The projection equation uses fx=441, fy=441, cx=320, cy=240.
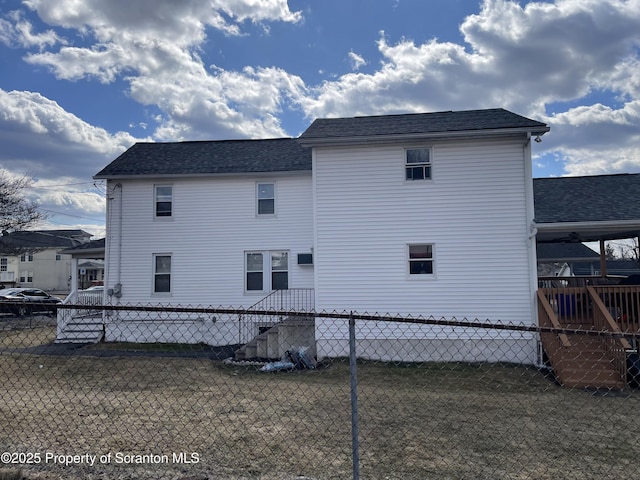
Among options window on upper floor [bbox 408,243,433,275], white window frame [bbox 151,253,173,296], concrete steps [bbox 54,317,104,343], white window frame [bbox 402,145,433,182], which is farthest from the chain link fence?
white window frame [bbox 402,145,433,182]

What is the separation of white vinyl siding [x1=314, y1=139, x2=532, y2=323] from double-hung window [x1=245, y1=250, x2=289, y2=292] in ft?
10.3

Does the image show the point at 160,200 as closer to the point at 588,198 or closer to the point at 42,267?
the point at 588,198

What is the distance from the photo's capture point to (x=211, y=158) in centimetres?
1652

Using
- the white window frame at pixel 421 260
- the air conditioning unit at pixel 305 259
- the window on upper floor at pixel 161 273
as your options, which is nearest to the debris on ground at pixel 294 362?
the white window frame at pixel 421 260

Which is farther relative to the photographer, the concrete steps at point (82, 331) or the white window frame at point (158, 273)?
the white window frame at point (158, 273)

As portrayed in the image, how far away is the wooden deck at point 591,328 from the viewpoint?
9.10 meters

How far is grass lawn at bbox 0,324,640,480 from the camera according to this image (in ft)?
14.5

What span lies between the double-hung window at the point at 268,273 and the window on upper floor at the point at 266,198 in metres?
1.49

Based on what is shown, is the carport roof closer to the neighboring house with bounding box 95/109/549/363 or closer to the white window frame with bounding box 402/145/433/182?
the neighboring house with bounding box 95/109/549/363

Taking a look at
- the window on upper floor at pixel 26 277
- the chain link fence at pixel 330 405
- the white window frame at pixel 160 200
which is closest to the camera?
the chain link fence at pixel 330 405

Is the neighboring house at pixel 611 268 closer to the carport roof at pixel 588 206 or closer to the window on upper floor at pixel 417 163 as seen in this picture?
the carport roof at pixel 588 206

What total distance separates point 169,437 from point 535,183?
14035 mm

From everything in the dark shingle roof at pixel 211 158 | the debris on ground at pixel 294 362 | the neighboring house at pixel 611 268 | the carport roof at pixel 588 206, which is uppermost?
the dark shingle roof at pixel 211 158

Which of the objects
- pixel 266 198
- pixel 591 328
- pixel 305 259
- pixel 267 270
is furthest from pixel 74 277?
pixel 591 328
